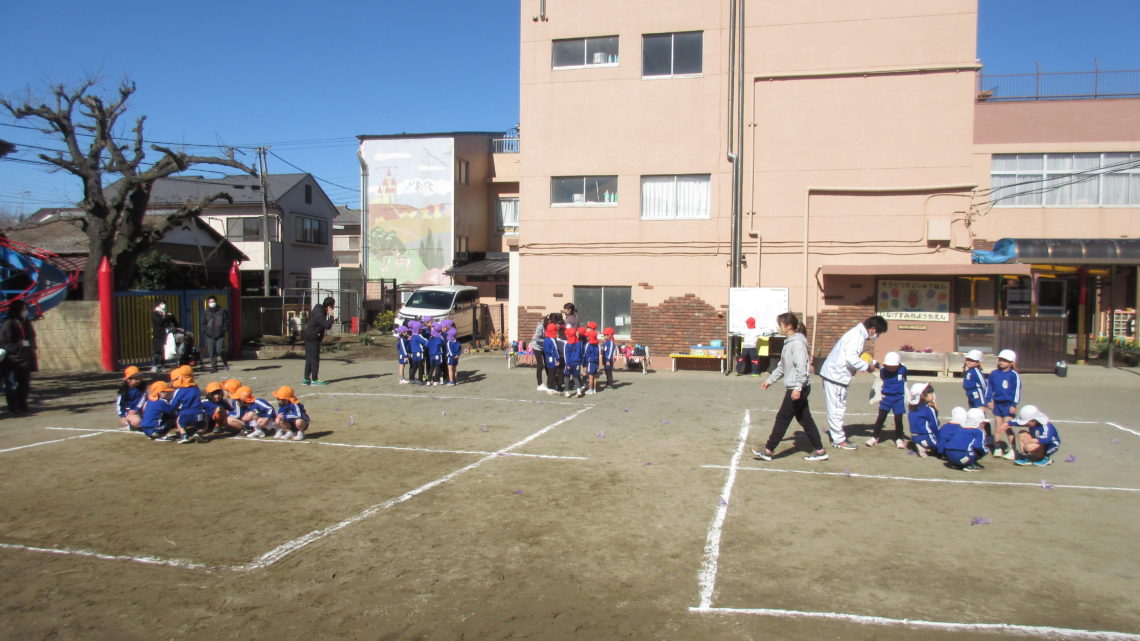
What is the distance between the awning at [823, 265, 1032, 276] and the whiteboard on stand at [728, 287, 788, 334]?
1.51 meters

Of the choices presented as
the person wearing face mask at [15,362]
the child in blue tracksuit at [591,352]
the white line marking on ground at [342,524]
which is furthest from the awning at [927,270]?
the person wearing face mask at [15,362]

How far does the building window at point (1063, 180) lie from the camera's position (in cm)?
1930

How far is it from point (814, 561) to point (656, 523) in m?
1.45

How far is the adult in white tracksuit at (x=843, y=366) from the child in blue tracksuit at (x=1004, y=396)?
4.99ft

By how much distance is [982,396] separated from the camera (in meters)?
9.68

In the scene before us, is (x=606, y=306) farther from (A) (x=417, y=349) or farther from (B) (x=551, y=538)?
(B) (x=551, y=538)

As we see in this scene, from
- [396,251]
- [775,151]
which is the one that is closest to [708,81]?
[775,151]

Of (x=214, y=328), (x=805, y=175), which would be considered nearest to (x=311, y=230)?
(x=214, y=328)

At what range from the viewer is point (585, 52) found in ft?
66.7

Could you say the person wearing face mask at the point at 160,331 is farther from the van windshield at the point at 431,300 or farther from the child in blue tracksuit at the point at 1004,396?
the child in blue tracksuit at the point at 1004,396

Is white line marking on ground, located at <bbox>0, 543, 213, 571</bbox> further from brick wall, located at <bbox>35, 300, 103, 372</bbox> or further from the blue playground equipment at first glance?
brick wall, located at <bbox>35, 300, 103, 372</bbox>

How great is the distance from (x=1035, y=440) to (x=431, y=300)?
2063 cm

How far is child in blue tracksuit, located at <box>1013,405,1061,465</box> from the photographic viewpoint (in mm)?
8867

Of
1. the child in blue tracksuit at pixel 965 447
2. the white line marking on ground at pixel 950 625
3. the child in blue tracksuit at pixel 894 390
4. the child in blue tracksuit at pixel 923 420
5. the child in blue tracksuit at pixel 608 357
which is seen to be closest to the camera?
the white line marking on ground at pixel 950 625
